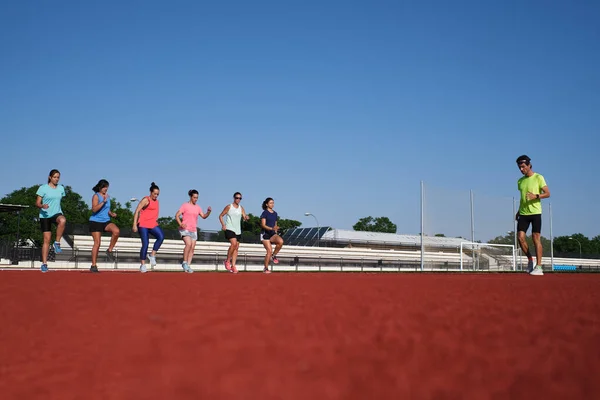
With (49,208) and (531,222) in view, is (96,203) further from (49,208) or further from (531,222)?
(531,222)

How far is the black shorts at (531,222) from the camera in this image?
11.7 metres

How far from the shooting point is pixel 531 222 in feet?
39.0

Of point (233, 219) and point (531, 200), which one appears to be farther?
point (233, 219)

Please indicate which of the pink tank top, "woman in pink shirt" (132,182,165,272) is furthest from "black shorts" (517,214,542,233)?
the pink tank top

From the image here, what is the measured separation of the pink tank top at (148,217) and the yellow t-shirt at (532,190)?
7.41m

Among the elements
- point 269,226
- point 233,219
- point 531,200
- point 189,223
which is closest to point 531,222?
point 531,200

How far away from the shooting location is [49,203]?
445 inches

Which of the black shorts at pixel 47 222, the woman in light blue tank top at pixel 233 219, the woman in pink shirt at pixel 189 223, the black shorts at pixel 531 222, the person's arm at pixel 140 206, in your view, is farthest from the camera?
the woman in light blue tank top at pixel 233 219

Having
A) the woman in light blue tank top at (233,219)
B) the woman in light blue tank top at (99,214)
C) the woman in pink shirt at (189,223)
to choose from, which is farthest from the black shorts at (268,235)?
the woman in light blue tank top at (99,214)

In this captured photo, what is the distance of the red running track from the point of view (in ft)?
5.46

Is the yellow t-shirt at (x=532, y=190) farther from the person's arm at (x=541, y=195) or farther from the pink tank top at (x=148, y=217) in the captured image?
the pink tank top at (x=148, y=217)

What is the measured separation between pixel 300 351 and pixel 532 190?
10519mm

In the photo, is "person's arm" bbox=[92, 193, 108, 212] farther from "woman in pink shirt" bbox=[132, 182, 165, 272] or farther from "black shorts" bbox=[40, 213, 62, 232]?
"woman in pink shirt" bbox=[132, 182, 165, 272]

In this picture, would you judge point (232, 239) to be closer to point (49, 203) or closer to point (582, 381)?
point (49, 203)
